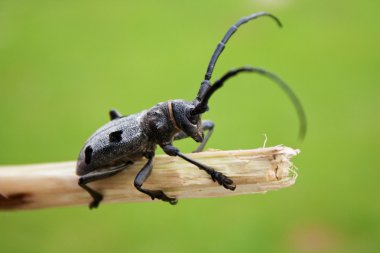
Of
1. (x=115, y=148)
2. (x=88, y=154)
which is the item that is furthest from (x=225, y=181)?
(x=88, y=154)

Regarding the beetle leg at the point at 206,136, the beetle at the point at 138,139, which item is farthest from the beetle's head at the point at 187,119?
the beetle leg at the point at 206,136

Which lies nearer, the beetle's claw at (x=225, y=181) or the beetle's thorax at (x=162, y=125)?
the beetle's claw at (x=225, y=181)

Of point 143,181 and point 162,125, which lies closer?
point 143,181

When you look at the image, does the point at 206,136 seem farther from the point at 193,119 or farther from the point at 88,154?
the point at 88,154

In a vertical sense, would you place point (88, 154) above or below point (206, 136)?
below

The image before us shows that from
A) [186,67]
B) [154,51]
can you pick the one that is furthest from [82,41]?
[186,67]

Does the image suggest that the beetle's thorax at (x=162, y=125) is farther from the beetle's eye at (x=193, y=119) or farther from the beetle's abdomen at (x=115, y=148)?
the beetle's eye at (x=193, y=119)

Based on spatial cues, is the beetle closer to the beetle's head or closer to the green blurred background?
the beetle's head

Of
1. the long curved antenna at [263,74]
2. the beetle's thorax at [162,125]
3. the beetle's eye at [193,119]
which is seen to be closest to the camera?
the long curved antenna at [263,74]
